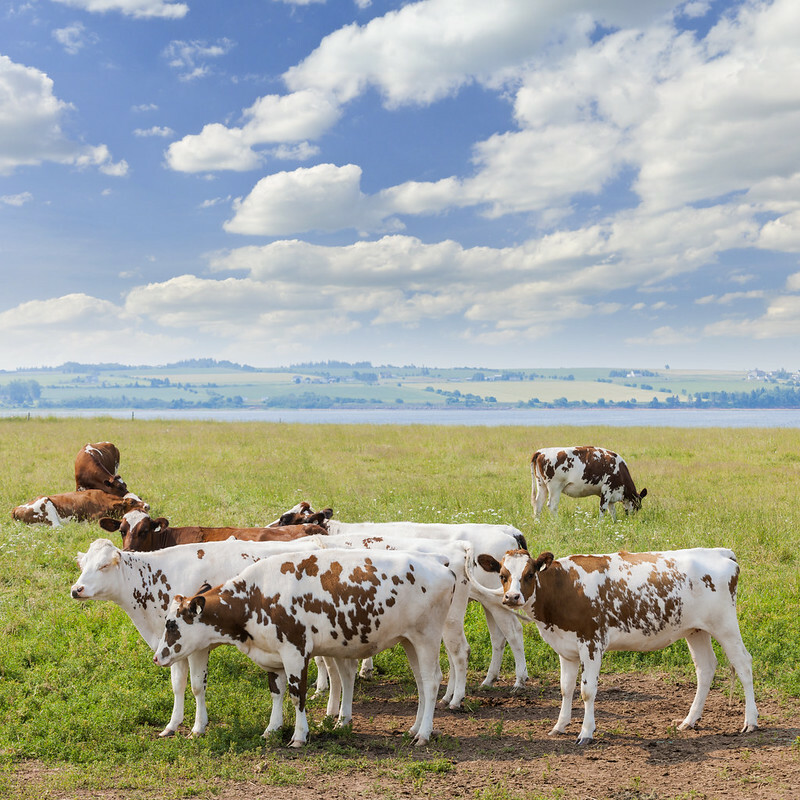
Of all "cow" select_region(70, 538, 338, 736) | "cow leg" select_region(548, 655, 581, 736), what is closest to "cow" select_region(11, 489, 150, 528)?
"cow" select_region(70, 538, 338, 736)

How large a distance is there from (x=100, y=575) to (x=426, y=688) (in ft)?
12.4

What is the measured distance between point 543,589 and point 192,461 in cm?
2196

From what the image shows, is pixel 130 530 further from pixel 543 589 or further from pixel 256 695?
pixel 543 589

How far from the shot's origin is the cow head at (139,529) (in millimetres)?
10172

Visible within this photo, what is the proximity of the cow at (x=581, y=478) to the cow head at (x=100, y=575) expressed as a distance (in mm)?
11884

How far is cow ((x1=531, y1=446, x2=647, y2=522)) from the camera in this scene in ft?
60.4

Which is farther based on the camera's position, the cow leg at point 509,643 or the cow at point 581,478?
the cow at point 581,478

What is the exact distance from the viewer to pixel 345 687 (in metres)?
7.76

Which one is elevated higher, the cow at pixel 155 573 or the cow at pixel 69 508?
the cow at pixel 155 573

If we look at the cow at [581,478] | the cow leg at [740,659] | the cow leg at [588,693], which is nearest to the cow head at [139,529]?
the cow leg at [588,693]

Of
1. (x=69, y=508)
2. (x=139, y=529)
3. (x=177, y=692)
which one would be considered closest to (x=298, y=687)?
(x=177, y=692)

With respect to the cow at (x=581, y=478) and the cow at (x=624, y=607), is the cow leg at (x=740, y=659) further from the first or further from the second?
the cow at (x=581, y=478)

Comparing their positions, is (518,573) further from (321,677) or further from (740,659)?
(321,677)

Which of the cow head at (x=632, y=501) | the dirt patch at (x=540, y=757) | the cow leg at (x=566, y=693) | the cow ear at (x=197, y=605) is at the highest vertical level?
the cow ear at (x=197, y=605)
